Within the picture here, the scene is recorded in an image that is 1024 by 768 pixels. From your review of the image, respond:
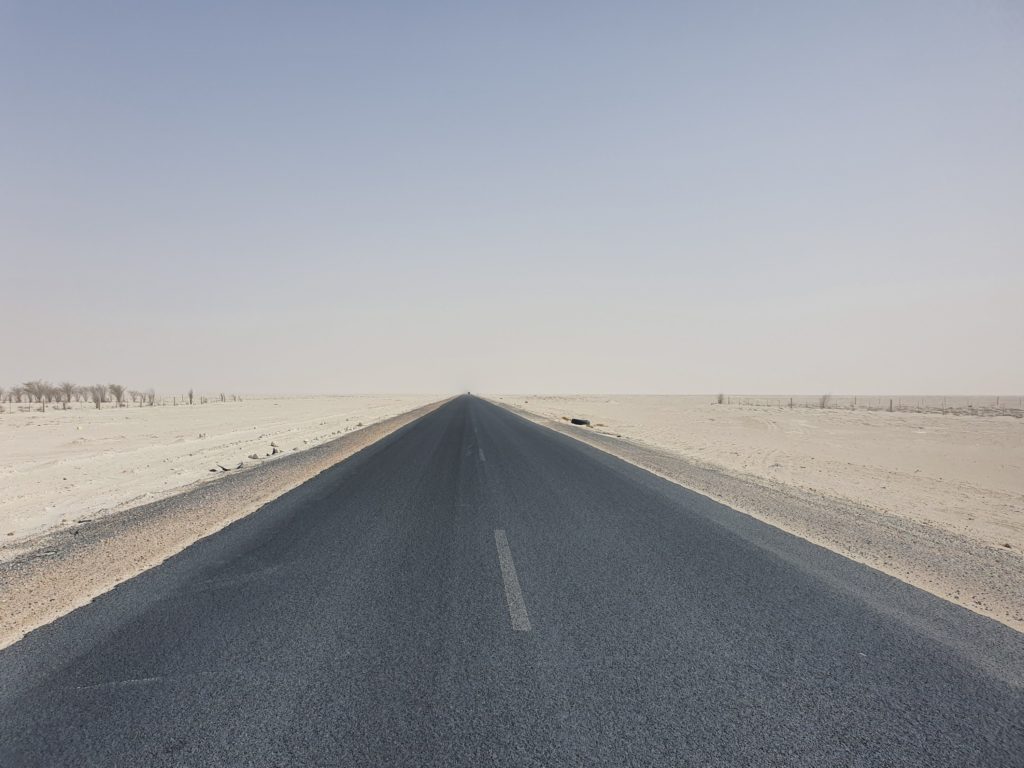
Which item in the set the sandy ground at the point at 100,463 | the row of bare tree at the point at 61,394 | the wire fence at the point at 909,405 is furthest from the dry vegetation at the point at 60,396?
the wire fence at the point at 909,405

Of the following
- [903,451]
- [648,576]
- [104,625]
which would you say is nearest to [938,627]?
[648,576]

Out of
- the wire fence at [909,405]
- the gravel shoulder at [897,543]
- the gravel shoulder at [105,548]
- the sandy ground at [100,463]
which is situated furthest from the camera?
the wire fence at [909,405]

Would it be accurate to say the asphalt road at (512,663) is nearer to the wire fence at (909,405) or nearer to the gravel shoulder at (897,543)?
the gravel shoulder at (897,543)

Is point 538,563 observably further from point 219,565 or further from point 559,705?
point 219,565

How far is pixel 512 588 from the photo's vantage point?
5.23 meters

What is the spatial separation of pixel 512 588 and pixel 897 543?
5.80 meters

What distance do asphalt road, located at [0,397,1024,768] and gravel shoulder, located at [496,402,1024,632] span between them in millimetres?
543

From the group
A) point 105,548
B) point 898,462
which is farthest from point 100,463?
point 898,462

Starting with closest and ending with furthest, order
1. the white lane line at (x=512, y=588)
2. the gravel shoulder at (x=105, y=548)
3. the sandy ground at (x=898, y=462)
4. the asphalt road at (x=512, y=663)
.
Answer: the asphalt road at (x=512, y=663) → the white lane line at (x=512, y=588) → the gravel shoulder at (x=105, y=548) → the sandy ground at (x=898, y=462)

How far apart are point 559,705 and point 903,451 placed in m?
23.3

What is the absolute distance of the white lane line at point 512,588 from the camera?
14.5 feet

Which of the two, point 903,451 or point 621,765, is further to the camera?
point 903,451

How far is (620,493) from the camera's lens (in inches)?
412

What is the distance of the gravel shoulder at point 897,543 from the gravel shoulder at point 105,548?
27.4 ft
